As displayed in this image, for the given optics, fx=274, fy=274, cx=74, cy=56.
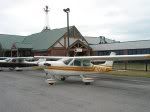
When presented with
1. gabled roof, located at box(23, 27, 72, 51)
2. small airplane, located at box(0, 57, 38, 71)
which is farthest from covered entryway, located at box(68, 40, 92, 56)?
small airplane, located at box(0, 57, 38, 71)

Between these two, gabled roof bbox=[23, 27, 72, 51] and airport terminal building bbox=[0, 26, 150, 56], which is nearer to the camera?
airport terminal building bbox=[0, 26, 150, 56]

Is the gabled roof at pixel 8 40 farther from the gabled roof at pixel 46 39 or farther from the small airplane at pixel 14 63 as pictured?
the small airplane at pixel 14 63

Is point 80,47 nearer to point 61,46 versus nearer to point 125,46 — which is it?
point 61,46

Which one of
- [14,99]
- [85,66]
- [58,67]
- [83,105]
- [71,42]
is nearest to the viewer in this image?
[83,105]

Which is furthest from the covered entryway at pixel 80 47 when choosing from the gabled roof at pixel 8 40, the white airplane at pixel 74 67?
the white airplane at pixel 74 67

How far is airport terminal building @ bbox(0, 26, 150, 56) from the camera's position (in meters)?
42.3

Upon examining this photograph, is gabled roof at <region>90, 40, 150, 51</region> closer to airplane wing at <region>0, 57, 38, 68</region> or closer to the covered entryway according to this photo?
the covered entryway

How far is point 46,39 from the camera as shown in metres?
45.8

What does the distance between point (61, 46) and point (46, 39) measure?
384cm

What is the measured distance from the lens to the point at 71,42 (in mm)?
45438

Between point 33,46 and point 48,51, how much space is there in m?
5.99

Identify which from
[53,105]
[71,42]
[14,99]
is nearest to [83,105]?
[53,105]

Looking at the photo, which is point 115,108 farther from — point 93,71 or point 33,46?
point 33,46

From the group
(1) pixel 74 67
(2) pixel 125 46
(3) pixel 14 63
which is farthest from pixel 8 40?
(1) pixel 74 67
